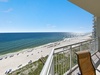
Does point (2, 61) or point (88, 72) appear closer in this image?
point (88, 72)

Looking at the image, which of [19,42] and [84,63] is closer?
[84,63]

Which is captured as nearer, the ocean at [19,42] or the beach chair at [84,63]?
the beach chair at [84,63]

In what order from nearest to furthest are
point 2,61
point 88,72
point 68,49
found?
point 88,72
point 68,49
point 2,61

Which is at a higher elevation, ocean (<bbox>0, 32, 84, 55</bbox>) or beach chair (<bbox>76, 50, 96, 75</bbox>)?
beach chair (<bbox>76, 50, 96, 75</bbox>)

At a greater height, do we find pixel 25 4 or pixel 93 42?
pixel 25 4

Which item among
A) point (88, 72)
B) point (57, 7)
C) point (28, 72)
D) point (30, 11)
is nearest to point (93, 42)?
point (88, 72)

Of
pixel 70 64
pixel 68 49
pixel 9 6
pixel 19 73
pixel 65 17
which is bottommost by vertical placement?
pixel 19 73

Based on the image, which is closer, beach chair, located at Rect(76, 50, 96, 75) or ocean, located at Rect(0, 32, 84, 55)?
beach chair, located at Rect(76, 50, 96, 75)

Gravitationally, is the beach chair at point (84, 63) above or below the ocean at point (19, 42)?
above

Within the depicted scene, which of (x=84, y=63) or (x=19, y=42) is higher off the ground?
(x=84, y=63)

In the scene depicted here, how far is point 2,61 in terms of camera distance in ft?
92.3

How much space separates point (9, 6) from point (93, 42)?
59945 millimetres

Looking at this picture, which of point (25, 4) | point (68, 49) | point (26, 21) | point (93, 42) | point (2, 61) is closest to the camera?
point (68, 49)

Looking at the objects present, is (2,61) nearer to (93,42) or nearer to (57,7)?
(93,42)
